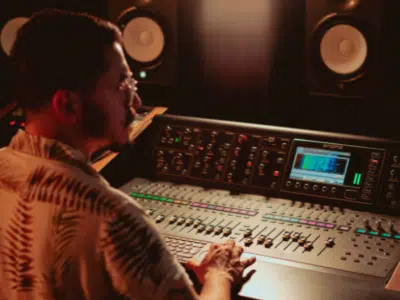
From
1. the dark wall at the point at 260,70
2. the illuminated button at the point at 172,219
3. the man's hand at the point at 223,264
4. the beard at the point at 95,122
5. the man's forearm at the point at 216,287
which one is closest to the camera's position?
the beard at the point at 95,122

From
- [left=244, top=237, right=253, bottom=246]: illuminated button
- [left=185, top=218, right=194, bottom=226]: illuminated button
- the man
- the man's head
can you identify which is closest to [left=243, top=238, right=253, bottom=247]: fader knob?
[left=244, top=237, right=253, bottom=246]: illuminated button

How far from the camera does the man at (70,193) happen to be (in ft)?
4.28

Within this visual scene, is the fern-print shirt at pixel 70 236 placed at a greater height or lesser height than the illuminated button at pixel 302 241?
greater

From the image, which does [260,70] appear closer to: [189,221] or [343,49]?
[343,49]

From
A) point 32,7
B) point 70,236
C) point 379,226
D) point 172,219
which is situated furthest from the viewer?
point 32,7

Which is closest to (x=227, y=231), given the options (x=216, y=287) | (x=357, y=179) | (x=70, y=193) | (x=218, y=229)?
(x=218, y=229)

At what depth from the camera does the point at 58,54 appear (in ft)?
4.47

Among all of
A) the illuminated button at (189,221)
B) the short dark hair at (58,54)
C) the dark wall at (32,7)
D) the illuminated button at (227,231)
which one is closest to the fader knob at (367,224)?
the illuminated button at (227,231)

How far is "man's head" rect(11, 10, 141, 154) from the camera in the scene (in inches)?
53.9

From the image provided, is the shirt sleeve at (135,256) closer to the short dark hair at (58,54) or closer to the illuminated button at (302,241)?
the short dark hair at (58,54)

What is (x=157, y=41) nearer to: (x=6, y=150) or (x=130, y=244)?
(x=6, y=150)

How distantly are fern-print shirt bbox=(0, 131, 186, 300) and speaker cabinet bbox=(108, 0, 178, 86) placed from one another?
148cm

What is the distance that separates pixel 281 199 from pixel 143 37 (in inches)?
39.1

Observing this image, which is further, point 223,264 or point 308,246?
point 308,246
